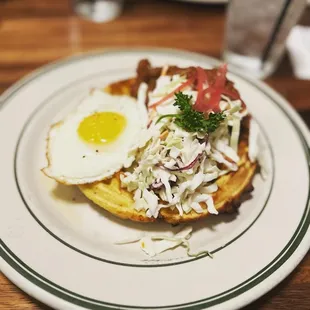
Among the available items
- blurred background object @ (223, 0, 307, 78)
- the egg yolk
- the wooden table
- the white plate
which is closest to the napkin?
the wooden table

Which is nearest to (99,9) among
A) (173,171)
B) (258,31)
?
(258,31)

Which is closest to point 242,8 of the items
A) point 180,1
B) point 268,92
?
point 268,92

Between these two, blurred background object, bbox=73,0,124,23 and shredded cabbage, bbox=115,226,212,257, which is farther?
blurred background object, bbox=73,0,124,23

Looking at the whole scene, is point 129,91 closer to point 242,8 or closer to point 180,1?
point 242,8

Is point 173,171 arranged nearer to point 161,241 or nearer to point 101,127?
point 161,241

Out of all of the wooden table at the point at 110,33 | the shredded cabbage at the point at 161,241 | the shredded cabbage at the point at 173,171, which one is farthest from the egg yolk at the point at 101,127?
the wooden table at the point at 110,33

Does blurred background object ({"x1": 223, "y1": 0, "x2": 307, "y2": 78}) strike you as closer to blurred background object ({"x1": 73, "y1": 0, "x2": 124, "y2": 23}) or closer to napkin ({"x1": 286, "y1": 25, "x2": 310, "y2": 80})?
napkin ({"x1": 286, "y1": 25, "x2": 310, "y2": 80})

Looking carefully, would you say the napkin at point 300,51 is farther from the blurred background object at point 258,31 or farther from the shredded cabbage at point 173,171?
the shredded cabbage at point 173,171
